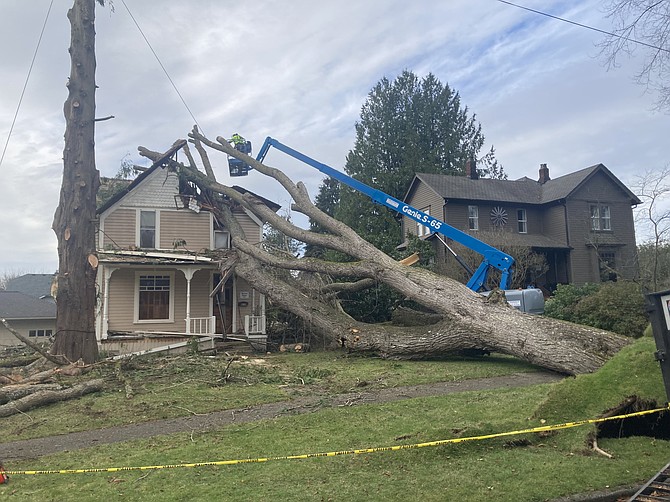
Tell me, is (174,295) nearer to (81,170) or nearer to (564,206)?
(81,170)

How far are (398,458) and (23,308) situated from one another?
87.4ft

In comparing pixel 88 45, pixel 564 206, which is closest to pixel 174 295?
pixel 88 45

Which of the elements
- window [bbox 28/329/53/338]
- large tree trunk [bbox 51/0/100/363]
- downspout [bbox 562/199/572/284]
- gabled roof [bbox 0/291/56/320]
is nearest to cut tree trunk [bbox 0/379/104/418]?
large tree trunk [bbox 51/0/100/363]

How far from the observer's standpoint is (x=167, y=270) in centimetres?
1883

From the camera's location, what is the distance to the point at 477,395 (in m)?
8.47

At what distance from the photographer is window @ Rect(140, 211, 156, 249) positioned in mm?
18969

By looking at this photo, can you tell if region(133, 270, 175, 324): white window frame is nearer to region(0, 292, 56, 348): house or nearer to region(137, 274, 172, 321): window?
region(137, 274, 172, 321): window

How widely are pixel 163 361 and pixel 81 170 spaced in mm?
5130

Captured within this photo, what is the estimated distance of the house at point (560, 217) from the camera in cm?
2689

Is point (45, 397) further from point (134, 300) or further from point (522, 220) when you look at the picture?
point (522, 220)

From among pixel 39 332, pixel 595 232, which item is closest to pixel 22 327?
pixel 39 332

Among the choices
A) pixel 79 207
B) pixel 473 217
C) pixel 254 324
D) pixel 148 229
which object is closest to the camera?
pixel 79 207

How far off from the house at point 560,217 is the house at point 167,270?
11.3 m

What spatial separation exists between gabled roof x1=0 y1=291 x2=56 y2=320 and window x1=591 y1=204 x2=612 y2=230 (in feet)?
91.7
